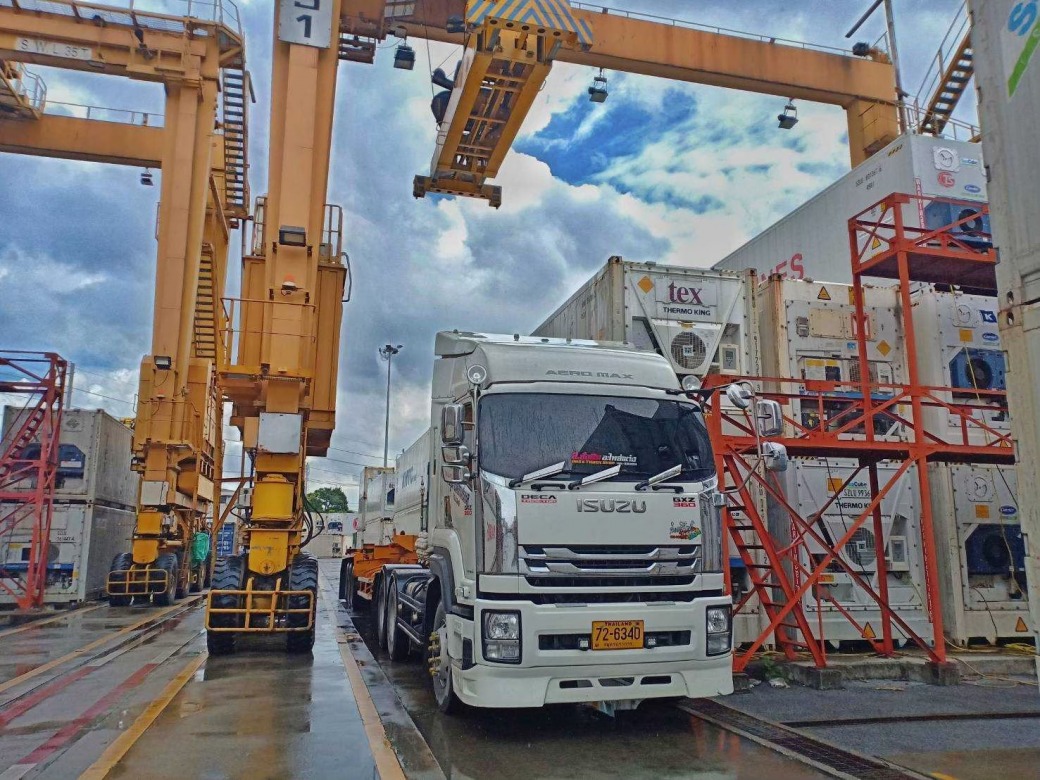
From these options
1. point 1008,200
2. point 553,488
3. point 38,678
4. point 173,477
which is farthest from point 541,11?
point 173,477

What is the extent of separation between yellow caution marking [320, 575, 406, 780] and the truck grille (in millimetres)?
1569

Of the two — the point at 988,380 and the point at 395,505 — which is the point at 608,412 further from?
the point at 395,505

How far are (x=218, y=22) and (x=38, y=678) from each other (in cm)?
1536

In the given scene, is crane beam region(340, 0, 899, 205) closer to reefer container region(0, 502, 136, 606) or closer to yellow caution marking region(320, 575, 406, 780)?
yellow caution marking region(320, 575, 406, 780)

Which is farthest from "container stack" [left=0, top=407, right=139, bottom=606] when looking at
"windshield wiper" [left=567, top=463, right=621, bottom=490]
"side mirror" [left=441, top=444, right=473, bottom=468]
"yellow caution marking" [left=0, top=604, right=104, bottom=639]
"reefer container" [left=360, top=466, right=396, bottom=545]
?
"windshield wiper" [left=567, top=463, right=621, bottom=490]

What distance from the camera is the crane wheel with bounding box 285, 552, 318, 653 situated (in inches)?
396

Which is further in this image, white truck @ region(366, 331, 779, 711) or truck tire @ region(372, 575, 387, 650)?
truck tire @ region(372, 575, 387, 650)

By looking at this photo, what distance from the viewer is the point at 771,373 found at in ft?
37.2

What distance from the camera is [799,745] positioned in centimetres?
592

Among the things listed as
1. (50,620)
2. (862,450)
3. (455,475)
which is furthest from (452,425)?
(50,620)

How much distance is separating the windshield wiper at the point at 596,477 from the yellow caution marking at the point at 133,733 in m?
3.71

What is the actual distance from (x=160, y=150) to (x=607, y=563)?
20331mm

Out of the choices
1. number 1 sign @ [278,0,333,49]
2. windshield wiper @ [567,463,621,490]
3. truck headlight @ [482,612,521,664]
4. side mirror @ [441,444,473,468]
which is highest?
number 1 sign @ [278,0,333,49]

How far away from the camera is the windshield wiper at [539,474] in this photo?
5.96 metres
